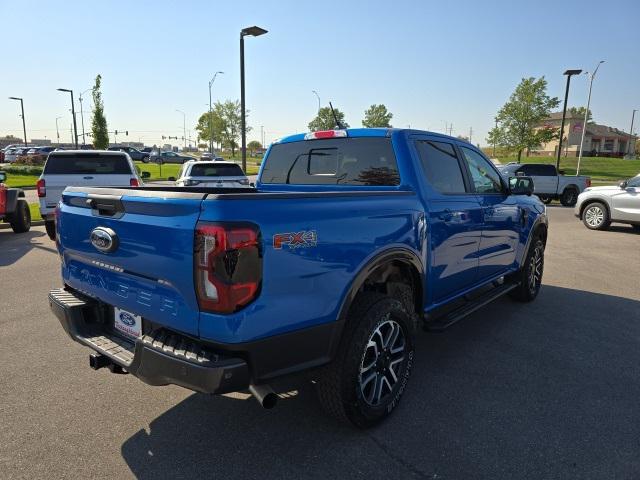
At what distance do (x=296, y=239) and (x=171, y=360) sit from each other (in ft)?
2.74

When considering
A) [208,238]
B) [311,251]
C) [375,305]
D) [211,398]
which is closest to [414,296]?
[375,305]

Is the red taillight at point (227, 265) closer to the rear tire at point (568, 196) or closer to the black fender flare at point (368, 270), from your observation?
the black fender flare at point (368, 270)

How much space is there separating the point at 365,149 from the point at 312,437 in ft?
7.40

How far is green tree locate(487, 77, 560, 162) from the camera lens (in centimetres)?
4128

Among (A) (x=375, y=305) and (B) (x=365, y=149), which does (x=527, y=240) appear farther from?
(A) (x=375, y=305)

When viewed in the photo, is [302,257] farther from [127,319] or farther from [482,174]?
[482,174]

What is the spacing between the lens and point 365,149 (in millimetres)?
3756

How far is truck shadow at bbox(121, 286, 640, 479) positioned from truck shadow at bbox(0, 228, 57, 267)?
6.13 m

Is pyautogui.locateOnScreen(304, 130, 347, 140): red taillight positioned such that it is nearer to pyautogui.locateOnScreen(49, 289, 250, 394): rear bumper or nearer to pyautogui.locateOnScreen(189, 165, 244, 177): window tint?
pyautogui.locateOnScreen(49, 289, 250, 394): rear bumper

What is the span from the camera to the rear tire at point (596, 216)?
12.5 metres

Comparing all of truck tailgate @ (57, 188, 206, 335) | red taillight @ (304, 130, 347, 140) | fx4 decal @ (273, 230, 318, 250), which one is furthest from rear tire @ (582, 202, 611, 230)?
truck tailgate @ (57, 188, 206, 335)

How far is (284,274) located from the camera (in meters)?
2.18

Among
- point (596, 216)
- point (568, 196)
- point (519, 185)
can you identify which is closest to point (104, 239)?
point (519, 185)

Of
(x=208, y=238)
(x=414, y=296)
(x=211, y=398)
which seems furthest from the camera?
(x=414, y=296)
